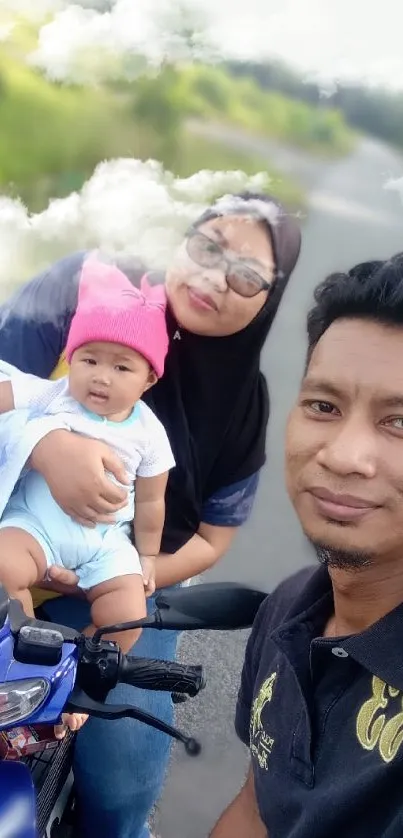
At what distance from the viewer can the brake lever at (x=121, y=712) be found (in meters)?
0.85

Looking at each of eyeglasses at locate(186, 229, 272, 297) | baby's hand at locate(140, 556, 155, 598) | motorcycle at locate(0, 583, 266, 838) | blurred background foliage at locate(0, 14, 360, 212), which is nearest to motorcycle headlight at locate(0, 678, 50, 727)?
motorcycle at locate(0, 583, 266, 838)

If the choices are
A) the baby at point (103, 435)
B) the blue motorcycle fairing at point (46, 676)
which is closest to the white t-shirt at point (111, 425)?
the baby at point (103, 435)

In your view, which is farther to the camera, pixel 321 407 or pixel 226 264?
pixel 226 264

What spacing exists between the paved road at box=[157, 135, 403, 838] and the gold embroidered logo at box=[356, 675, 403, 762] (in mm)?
422

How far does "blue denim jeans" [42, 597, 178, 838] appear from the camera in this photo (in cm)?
122

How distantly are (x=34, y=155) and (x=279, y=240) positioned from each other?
405mm

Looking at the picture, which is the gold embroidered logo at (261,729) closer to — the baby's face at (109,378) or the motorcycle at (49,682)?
the motorcycle at (49,682)

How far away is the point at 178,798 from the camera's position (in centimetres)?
165

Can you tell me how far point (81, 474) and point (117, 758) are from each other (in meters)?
0.48

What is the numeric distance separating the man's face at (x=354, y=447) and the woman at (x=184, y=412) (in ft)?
0.79

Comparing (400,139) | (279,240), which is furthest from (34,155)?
(400,139)

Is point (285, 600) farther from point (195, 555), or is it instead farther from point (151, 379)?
point (151, 379)

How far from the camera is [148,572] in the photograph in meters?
1.25

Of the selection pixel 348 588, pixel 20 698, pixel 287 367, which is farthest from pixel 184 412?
pixel 20 698
